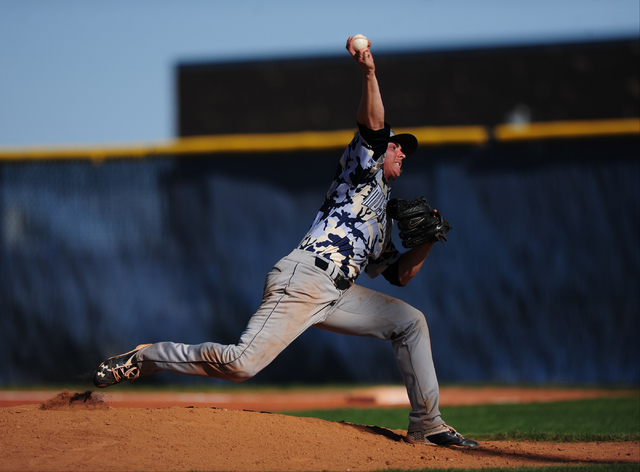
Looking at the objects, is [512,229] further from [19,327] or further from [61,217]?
[19,327]

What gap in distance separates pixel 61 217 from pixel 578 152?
664 centimetres

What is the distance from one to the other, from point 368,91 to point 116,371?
7.08 feet

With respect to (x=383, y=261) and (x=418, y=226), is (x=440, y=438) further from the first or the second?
(x=418, y=226)

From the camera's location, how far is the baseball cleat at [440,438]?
13.0ft

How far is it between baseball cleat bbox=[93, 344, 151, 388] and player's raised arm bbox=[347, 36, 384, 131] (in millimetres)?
1922

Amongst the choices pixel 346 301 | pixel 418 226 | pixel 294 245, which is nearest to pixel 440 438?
pixel 346 301

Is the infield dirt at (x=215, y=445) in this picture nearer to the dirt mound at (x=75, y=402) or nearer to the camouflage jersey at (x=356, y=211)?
the dirt mound at (x=75, y=402)

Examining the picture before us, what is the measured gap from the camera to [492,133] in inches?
324

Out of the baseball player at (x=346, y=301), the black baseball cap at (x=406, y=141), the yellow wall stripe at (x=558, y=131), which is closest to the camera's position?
the baseball player at (x=346, y=301)

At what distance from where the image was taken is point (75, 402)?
167 inches

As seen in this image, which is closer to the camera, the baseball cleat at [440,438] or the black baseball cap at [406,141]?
the baseball cleat at [440,438]

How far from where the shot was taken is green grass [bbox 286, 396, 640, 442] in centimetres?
465

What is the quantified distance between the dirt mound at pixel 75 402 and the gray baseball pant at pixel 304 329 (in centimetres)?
64

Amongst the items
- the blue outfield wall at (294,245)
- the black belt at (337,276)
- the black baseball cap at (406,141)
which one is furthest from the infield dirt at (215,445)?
the blue outfield wall at (294,245)
